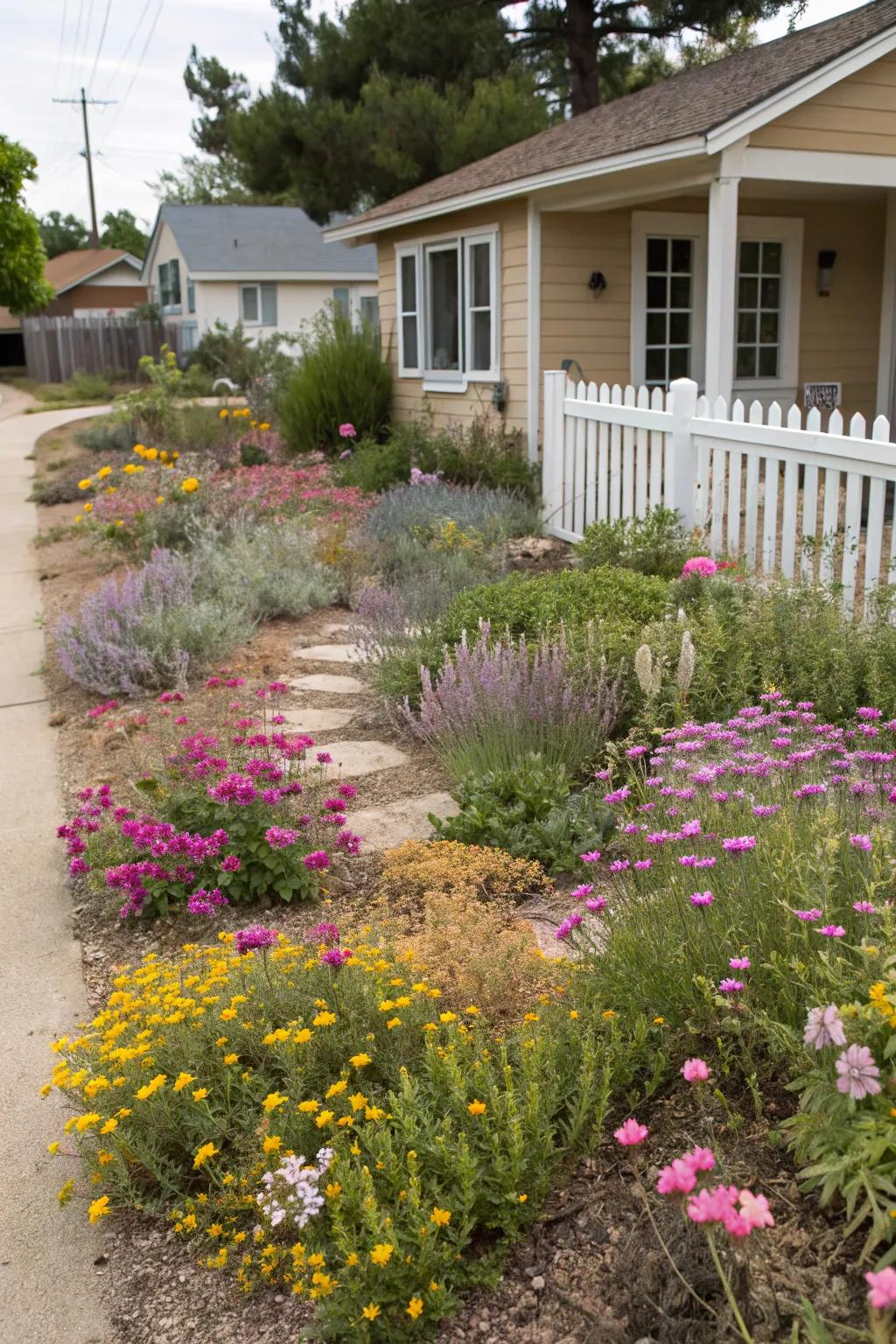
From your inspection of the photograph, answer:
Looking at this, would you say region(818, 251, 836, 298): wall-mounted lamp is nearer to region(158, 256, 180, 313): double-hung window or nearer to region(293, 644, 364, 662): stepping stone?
region(293, 644, 364, 662): stepping stone

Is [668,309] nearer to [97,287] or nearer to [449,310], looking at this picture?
[449,310]

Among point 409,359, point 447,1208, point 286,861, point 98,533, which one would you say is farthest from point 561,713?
point 409,359

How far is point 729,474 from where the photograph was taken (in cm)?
682

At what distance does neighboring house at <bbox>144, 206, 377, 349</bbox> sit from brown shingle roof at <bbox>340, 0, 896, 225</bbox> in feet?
71.8

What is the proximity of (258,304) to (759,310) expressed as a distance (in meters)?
26.2

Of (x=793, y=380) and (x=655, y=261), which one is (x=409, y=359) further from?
(x=793, y=380)

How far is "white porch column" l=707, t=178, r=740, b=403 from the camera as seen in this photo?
8.43 meters

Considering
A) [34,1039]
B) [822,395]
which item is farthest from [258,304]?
[34,1039]

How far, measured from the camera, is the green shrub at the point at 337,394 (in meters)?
13.5

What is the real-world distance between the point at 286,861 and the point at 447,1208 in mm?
1739

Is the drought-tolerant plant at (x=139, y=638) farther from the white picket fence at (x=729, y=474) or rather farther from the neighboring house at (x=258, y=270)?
the neighboring house at (x=258, y=270)

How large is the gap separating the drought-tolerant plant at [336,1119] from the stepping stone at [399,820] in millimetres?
1163

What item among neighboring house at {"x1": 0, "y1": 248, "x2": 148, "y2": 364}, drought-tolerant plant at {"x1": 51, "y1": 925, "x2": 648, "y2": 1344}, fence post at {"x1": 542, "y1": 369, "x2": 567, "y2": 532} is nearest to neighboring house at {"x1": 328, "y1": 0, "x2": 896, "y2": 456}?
fence post at {"x1": 542, "y1": 369, "x2": 567, "y2": 532}

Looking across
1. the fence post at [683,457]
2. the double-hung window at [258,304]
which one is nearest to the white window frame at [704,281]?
the fence post at [683,457]
